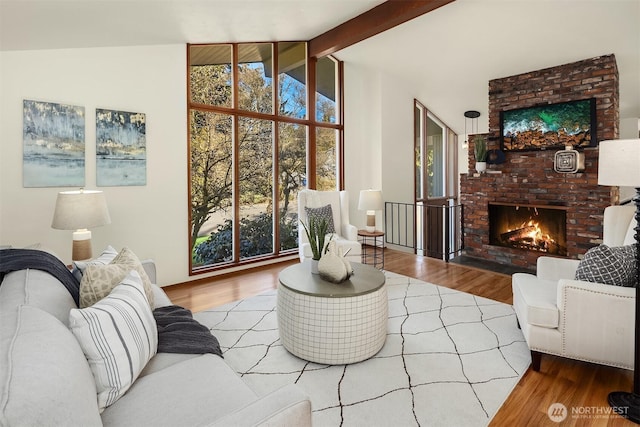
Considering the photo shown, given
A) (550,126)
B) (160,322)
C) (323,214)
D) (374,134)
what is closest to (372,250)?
(323,214)

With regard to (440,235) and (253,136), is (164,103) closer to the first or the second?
(253,136)

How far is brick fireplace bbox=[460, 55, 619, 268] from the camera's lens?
4.45 meters

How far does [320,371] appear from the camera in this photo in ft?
7.47

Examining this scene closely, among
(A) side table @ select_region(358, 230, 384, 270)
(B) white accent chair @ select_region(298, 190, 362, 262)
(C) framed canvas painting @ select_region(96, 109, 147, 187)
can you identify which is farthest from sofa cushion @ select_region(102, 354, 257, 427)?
(A) side table @ select_region(358, 230, 384, 270)

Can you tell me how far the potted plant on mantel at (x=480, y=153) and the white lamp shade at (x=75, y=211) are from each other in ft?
16.8

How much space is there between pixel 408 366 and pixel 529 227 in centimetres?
393

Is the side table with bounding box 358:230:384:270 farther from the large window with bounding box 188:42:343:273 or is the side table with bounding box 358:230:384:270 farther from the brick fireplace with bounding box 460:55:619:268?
the brick fireplace with bounding box 460:55:619:268

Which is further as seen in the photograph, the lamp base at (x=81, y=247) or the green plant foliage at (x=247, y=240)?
the green plant foliage at (x=247, y=240)

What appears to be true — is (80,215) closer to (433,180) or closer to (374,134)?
(374,134)

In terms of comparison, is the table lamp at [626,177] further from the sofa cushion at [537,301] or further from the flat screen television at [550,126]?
the flat screen television at [550,126]

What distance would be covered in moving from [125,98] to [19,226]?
1.56 metres

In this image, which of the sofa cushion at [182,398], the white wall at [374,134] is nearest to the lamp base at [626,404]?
the sofa cushion at [182,398]

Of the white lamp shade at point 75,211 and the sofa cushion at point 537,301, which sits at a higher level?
the white lamp shade at point 75,211

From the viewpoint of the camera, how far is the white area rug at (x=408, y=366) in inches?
74.5
